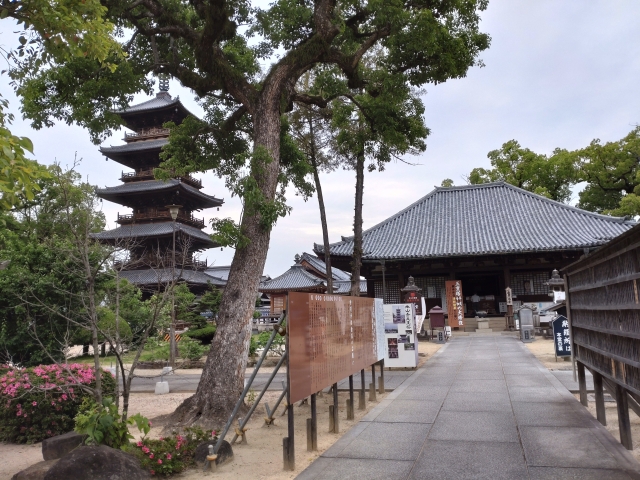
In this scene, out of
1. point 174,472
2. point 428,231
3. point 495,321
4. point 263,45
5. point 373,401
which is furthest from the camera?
point 428,231

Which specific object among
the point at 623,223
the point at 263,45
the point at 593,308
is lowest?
the point at 593,308

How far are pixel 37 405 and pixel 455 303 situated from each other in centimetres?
2098

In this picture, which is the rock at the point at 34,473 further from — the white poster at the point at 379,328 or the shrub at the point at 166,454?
the white poster at the point at 379,328

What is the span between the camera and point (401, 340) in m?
12.0

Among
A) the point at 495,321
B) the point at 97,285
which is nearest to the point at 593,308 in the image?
the point at 97,285

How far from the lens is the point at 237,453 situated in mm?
5605

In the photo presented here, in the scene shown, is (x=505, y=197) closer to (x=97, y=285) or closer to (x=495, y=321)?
(x=495, y=321)

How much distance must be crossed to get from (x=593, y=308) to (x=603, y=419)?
153 cm

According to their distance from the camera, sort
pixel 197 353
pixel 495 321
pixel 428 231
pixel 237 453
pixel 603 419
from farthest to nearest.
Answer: pixel 428 231 < pixel 495 321 < pixel 197 353 < pixel 603 419 < pixel 237 453

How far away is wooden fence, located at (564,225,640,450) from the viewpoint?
163 inches

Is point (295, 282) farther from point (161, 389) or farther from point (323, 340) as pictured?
point (323, 340)

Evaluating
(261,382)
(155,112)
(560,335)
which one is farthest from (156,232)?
(560,335)

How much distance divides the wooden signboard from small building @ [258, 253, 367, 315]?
11144 mm

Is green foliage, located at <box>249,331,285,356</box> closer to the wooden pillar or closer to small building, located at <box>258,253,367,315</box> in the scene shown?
the wooden pillar
